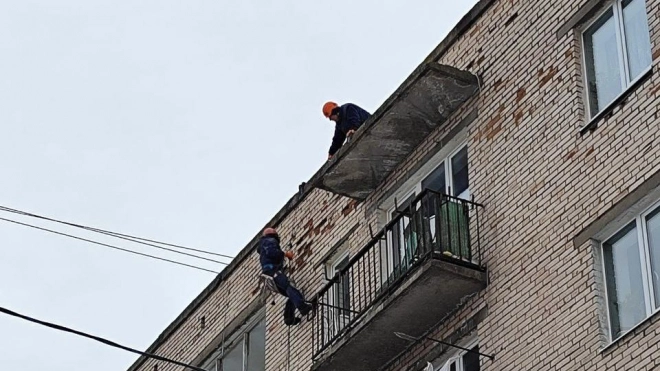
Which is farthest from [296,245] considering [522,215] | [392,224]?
[522,215]

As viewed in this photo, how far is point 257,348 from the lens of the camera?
20.8 m

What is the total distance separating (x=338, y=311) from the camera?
18.0 metres

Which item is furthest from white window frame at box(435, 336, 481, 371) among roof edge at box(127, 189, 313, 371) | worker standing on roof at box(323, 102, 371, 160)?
roof edge at box(127, 189, 313, 371)

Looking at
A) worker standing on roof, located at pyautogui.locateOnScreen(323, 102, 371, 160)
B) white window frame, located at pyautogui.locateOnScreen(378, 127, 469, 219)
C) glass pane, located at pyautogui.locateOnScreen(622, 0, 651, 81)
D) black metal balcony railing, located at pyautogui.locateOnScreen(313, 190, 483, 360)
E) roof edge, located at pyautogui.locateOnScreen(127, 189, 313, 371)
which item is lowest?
black metal balcony railing, located at pyautogui.locateOnScreen(313, 190, 483, 360)

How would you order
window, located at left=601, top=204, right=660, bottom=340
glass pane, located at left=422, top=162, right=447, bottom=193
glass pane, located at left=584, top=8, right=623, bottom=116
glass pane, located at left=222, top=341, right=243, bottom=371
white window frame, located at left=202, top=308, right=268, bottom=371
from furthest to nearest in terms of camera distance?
1. glass pane, located at left=222, top=341, right=243, bottom=371
2. white window frame, located at left=202, top=308, right=268, bottom=371
3. glass pane, located at left=422, top=162, right=447, bottom=193
4. glass pane, located at left=584, top=8, right=623, bottom=116
5. window, located at left=601, top=204, right=660, bottom=340

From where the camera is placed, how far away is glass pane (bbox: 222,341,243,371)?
2112cm

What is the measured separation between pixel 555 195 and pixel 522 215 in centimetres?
58

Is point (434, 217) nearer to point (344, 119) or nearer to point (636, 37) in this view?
point (636, 37)

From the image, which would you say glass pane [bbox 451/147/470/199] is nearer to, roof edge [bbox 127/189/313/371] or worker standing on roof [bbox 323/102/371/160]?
worker standing on roof [bbox 323/102/371/160]

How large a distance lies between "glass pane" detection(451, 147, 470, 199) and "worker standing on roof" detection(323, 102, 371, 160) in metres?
2.27

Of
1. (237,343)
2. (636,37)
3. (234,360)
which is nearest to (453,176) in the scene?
(636,37)

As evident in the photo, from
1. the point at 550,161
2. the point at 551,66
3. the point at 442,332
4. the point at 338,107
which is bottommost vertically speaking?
the point at 442,332

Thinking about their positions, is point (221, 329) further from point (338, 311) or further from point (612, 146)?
point (612, 146)

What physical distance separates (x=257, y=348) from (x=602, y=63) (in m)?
7.37
